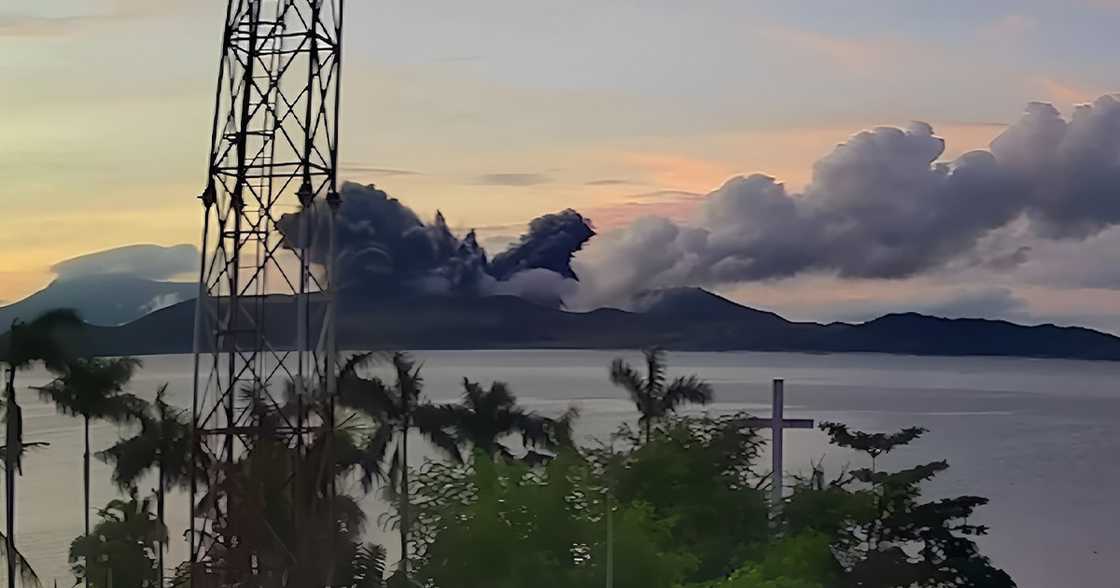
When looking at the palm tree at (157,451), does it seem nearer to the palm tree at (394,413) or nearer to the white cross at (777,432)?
the palm tree at (394,413)

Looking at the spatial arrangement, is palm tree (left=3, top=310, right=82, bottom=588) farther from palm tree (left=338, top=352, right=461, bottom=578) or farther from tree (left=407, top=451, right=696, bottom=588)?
tree (left=407, top=451, right=696, bottom=588)

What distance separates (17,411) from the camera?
22.8 meters

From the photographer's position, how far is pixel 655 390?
30812 millimetres

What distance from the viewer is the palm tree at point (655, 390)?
30484 millimetres

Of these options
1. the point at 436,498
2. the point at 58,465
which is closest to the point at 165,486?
the point at 436,498

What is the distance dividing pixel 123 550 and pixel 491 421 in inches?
272

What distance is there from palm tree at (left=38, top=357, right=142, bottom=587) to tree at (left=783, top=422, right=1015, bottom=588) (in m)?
12.2

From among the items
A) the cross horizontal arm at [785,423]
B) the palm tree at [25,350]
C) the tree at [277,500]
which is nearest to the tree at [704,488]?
the cross horizontal arm at [785,423]

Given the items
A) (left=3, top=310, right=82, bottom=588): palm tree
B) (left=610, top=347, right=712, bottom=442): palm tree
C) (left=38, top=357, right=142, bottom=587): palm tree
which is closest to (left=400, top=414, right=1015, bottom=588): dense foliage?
(left=610, top=347, right=712, bottom=442): palm tree

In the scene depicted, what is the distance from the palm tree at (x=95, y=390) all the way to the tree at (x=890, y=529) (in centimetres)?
1225

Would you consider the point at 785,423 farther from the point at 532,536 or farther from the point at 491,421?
the point at 532,536

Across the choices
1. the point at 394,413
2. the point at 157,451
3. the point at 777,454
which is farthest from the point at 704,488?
the point at 157,451

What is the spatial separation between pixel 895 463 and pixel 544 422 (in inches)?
1488

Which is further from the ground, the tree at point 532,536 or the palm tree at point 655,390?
the palm tree at point 655,390
